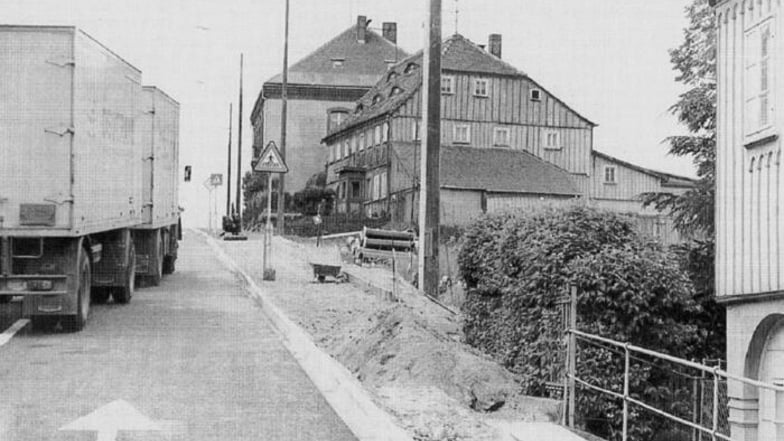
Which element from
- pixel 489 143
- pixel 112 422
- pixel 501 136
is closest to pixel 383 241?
pixel 112 422

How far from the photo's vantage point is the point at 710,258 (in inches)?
917

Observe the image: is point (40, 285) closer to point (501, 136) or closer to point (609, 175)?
point (501, 136)

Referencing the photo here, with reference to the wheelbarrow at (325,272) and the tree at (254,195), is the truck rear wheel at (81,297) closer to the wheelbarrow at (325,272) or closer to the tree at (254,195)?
the wheelbarrow at (325,272)

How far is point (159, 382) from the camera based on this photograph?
43.8 feet

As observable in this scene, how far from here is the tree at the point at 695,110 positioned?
28.3m

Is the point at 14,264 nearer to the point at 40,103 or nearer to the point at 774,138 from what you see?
the point at 40,103

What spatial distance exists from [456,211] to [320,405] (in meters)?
51.4

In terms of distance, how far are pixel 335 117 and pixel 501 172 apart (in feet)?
73.0

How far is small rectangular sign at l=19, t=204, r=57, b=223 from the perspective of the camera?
16.5m

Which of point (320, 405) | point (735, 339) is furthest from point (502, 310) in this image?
point (320, 405)

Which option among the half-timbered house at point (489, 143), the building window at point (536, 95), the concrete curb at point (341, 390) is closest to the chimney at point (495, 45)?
the half-timbered house at point (489, 143)

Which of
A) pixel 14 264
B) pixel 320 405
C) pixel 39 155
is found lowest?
pixel 320 405

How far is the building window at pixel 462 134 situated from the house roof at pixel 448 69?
313 centimetres

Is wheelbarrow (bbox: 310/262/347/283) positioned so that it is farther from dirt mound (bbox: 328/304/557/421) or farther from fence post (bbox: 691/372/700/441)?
fence post (bbox: 691/372/700/441)
